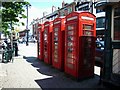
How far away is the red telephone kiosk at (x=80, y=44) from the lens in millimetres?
A: 8961

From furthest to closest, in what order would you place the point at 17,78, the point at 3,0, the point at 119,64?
the point at 3,0 < the point at 17,78 < the point at 119,64

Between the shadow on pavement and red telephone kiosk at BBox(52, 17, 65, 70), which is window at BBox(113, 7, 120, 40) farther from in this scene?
red telephone kiosk at BBox(52, 17, 65, 70)

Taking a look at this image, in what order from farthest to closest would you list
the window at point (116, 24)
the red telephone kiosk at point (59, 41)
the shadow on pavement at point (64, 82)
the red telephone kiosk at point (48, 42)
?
the red telephone kiosk at point (48, 42) < the red telephone kiosk at point (59, 41) < the shadow on pavement at point (64, 82) < the window at point (116, 24)

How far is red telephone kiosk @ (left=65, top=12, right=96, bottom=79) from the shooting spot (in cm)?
896

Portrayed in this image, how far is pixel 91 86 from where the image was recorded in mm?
8133

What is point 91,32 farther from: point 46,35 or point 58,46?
point 46,35

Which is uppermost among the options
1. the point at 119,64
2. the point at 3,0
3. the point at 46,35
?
the point at 3,0

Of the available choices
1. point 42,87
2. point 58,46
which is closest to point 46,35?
point 58,46

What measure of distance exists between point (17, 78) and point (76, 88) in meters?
2.91

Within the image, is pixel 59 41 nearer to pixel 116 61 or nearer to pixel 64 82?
pixel 64 82

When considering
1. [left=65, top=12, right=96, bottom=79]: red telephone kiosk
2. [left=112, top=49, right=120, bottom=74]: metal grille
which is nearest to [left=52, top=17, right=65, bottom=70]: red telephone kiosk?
[left=65, top=12, right=96, bottom=79]: red telephone kiosk

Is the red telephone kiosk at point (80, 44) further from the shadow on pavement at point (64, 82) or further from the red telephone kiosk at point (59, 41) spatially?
the red telephone kiosk at point (59, 41)

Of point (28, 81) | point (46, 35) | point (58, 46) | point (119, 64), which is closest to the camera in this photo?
point (119, 64)

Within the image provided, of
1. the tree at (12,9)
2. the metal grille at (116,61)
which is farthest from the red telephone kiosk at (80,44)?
the tree at (12,9)
